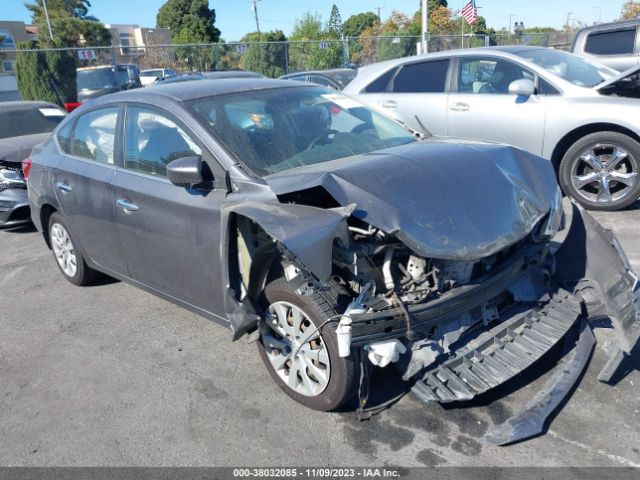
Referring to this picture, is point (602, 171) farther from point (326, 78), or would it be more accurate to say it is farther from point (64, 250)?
point (326, 78)

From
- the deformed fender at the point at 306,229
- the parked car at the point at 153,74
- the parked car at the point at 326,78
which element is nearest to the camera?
the deformed fender at the point at 306,229

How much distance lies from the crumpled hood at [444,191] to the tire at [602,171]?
2.93m

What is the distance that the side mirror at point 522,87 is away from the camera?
6324 millimetres

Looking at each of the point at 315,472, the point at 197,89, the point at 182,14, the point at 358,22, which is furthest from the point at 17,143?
the point at 358,22

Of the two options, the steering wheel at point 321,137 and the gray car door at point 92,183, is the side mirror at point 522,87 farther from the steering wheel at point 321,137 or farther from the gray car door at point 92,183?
the gray car door at point 92,183

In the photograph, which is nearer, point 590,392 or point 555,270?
point 590,392

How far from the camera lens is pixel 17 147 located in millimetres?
7250

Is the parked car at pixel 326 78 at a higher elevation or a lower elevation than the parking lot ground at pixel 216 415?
higher

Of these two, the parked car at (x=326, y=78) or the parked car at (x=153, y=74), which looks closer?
the parked car at (x=326, y=78)

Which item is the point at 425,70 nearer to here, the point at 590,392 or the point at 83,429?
the point at 590,392

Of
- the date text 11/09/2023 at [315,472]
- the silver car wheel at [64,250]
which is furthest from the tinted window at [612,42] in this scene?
the date text 11/09/2023 at [315,472]

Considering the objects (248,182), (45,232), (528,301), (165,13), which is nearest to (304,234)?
(248,182)

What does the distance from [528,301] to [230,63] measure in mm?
23008

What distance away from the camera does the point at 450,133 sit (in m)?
7.23
